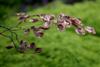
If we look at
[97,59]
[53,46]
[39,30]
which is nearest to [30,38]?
[53,46]

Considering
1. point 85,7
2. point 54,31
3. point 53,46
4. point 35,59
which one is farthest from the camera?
point 85,7

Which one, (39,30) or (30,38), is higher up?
(39,30)

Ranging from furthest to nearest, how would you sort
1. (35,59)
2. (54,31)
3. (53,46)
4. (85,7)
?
(85,7) → (54,31) → (53,46) → (35,59)

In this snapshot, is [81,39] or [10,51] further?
[81,39]

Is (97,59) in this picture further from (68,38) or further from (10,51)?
(10,51)

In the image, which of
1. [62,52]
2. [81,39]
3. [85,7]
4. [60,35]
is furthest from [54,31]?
[85,7]

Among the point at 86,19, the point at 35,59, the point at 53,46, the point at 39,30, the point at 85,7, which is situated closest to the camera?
the point at 39,30

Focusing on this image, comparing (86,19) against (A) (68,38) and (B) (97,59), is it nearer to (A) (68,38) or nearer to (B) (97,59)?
(A) (68,38)

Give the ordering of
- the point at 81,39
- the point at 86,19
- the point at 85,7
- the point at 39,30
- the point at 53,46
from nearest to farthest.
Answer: the point at 39,30
the point at 53,46
the point at 81,39
the point at 86,19
the point at 85,7

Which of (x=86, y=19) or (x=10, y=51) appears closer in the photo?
(x=10, y=51)
